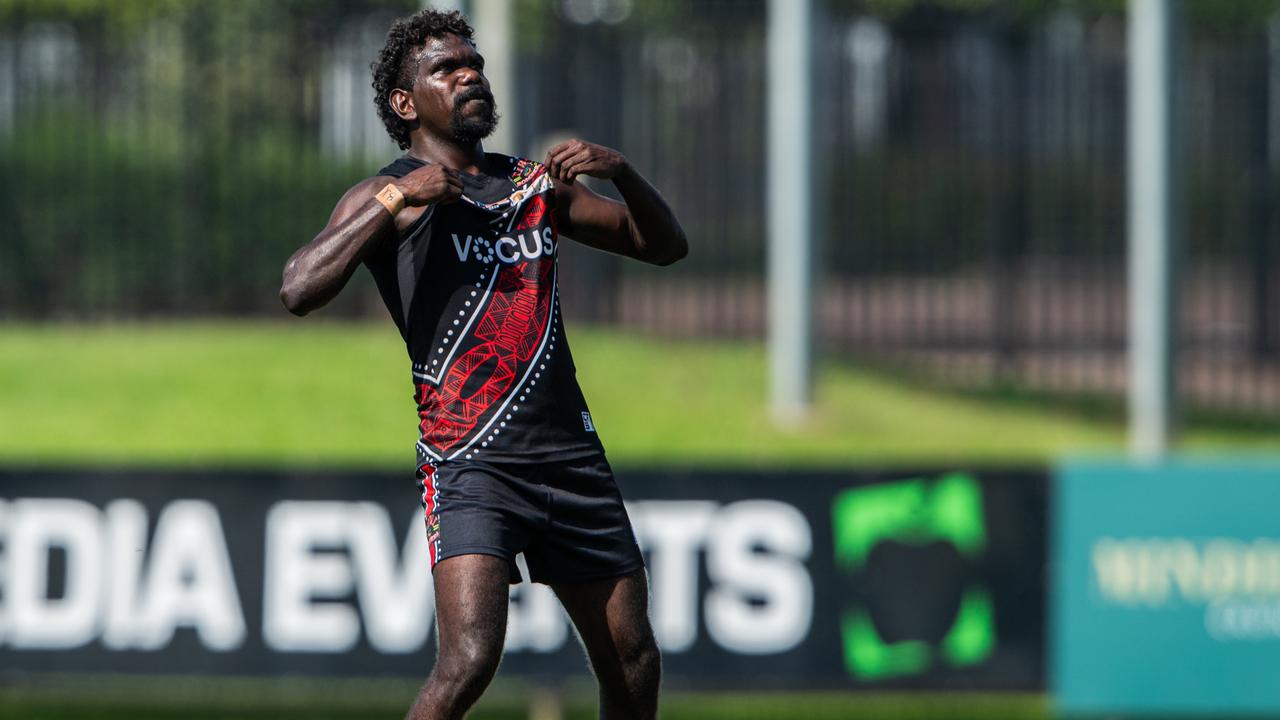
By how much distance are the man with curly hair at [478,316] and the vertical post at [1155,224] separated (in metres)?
9.86

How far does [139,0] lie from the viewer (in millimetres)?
22781

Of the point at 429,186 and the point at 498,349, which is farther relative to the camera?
the point at 498,349

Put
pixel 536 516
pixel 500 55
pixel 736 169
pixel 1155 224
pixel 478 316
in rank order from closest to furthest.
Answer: pixel 478 316, pixel 536 516, pixel 500 55, pixel 1155 224, pixel 736 169

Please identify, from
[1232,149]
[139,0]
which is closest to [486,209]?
[1232,149]

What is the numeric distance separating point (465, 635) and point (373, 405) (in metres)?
11.1

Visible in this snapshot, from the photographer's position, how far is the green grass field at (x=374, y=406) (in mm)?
14680

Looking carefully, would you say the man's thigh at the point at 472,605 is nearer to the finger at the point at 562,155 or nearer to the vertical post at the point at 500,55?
the finger at the point at 562,155

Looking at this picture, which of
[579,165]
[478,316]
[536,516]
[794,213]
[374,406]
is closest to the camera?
[579,165]

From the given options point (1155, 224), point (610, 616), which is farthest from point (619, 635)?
point (1155, 224)

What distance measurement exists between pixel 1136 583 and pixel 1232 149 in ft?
29.8

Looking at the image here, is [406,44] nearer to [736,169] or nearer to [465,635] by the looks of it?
[465,635]

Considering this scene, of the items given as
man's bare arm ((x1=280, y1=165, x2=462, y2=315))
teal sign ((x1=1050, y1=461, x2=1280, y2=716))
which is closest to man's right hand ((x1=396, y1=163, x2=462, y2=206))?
man's bare arm ((x1=280, y1=165, x2=462, y2=315))

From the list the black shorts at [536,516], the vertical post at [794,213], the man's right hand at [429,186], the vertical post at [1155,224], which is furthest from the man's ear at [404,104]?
the vertical post at [1155,224]

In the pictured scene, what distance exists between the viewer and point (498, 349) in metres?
4.43
